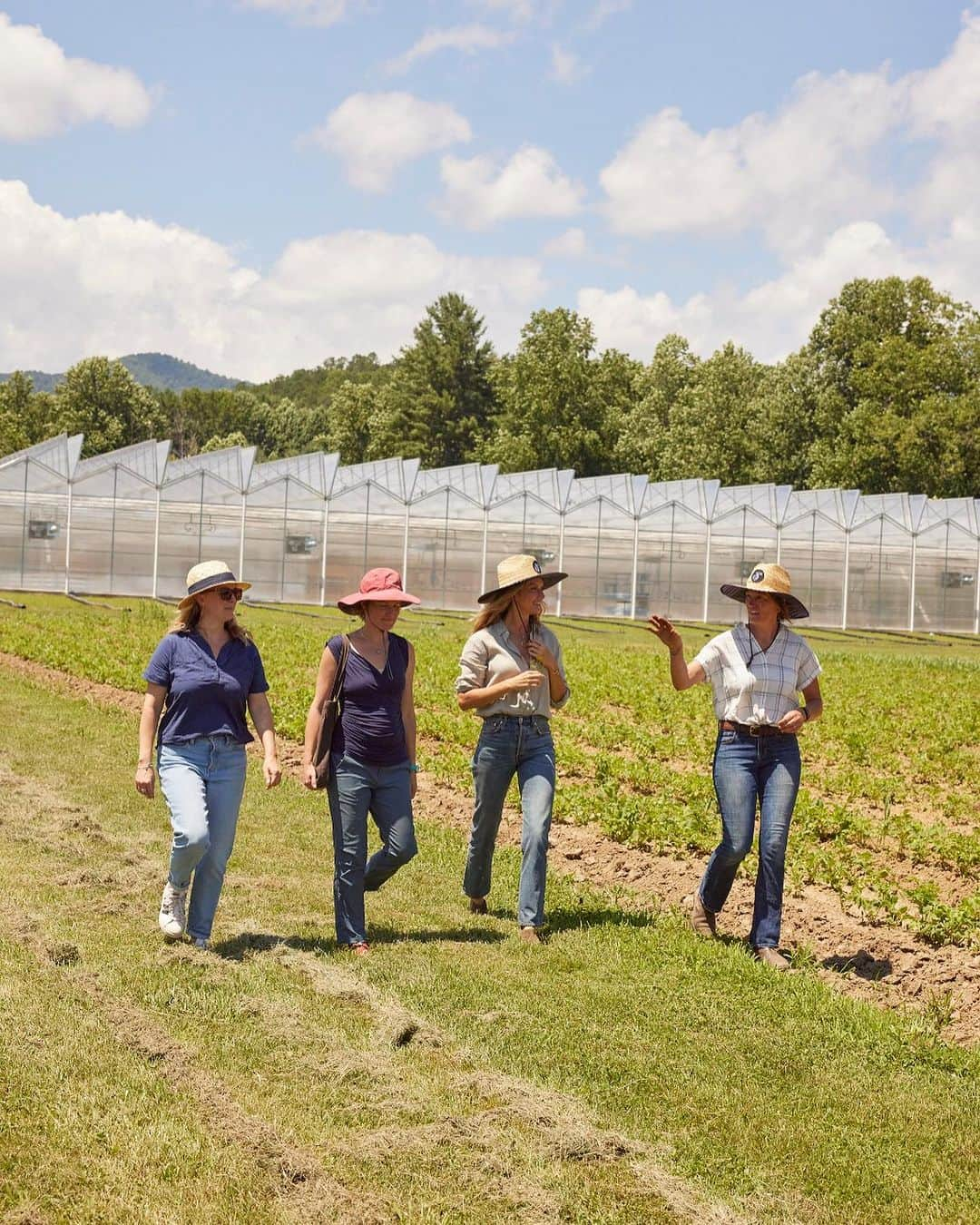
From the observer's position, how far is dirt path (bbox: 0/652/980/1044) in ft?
23.7

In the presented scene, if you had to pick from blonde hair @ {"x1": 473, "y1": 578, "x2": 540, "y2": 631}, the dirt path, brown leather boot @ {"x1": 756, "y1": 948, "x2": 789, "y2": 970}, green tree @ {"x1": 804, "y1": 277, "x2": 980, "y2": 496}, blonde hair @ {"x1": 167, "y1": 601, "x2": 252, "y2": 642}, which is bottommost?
the dirt path

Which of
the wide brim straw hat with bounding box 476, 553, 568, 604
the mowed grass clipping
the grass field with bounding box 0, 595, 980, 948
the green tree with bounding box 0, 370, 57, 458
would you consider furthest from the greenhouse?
the green tree with bounding box 0, 370, 57, 458

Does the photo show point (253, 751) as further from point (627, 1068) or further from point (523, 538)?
point (523, 538)

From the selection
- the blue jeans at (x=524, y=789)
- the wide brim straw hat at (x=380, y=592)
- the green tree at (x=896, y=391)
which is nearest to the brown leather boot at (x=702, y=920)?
the blue jeans at (x=524, y=789)

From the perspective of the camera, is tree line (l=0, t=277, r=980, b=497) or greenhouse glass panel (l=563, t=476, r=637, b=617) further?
tree line (l=0, t=277, r=980, b=497)

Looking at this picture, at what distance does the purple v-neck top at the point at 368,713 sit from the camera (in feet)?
24.7

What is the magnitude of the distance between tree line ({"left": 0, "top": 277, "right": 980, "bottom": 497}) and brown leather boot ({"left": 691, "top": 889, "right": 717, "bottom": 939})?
53246mm

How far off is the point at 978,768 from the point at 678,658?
342 inches

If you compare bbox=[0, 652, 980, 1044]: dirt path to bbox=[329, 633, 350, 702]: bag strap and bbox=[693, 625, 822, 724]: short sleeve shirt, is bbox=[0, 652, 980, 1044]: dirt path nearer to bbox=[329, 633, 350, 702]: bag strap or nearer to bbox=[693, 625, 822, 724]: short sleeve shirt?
bbox=[693, 625, 822, 724]: short sleeve shirt

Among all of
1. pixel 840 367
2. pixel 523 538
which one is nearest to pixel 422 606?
pixel 523 538

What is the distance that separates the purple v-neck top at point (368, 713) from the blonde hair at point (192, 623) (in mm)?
566

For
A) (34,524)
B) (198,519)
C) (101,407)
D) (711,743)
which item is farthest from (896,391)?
(101,407)

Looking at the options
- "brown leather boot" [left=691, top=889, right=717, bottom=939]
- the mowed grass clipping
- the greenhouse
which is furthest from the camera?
the greenhouse

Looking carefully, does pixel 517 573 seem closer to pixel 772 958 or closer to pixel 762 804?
pixel 762 804
